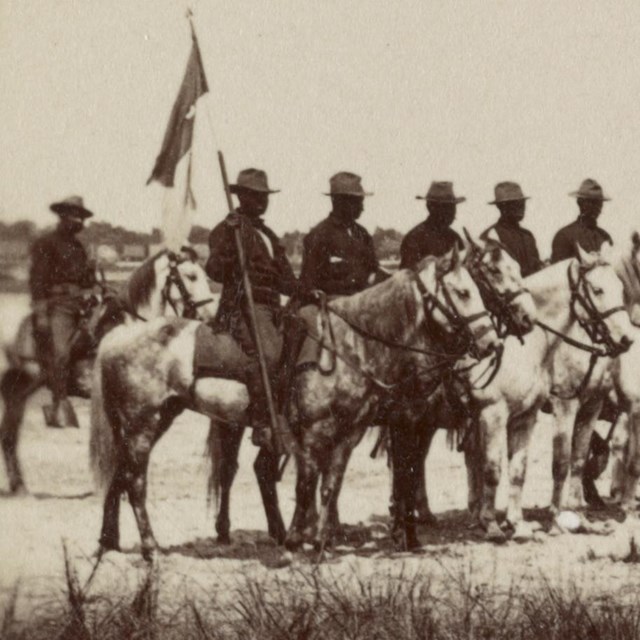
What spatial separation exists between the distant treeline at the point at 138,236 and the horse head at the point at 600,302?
5.36 feet

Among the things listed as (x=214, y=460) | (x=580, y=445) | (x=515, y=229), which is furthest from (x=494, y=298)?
(x=214, y=460)

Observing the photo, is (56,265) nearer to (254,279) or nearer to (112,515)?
(254,279)

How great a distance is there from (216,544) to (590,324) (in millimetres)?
3461

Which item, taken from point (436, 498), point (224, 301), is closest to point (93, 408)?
point (224, 301)

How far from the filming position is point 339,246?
1129 cm

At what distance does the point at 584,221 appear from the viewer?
512 inches

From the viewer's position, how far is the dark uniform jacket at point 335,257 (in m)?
11.2

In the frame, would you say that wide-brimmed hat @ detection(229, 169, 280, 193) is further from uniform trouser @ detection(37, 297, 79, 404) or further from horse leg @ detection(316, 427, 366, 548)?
uniform trouser @ detection(37, 297, 79, 404)

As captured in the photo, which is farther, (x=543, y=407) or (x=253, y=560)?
(x=543, y=407)

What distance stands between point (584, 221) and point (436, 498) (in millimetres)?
2819

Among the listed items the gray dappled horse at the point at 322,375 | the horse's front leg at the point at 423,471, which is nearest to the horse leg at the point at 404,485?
the horse's front leg at the point at 423,471

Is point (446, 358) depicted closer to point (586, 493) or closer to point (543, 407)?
point (543, 407)

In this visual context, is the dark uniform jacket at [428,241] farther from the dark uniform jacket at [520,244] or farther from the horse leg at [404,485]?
the horse leg at [404,485]

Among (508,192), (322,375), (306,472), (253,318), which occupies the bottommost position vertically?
(306,472)
